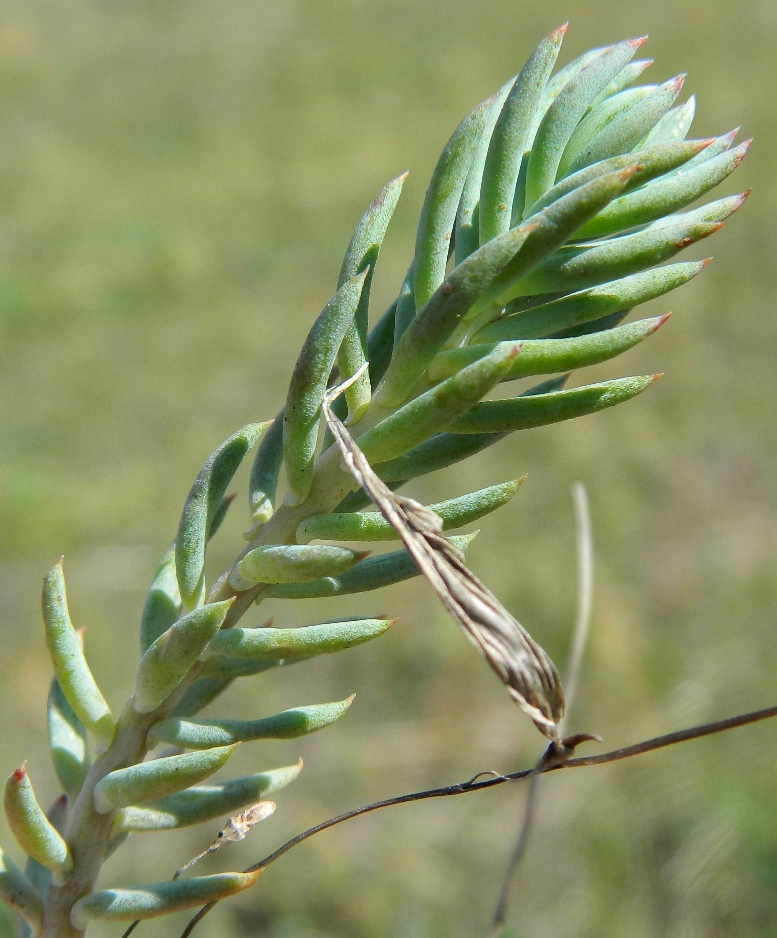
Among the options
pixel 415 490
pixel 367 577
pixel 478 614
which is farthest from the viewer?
pixel 415 490

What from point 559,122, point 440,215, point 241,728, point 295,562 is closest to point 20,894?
point 241,728

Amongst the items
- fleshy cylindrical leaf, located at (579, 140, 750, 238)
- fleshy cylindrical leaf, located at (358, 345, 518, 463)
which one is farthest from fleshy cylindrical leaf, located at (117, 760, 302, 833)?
fleshy cylindrical leaf, located at (579, 140, 750, 238)

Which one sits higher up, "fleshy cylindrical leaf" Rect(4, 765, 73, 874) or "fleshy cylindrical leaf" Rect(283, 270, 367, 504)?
"fleshy cylindrical leaf" Rect(283, 270, 367, 504)

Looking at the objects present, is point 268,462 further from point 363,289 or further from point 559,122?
point 559,122

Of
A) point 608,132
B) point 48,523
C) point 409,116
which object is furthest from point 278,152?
point 608,132

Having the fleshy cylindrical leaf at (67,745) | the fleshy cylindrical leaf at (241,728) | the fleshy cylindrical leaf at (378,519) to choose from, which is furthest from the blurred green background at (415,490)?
the fleshy cylindrical leaf at (378,519)

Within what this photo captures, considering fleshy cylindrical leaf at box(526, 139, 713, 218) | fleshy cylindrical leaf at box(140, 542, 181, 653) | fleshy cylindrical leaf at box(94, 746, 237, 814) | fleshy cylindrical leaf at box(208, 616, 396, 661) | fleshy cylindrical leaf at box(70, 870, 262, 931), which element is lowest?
fleshy cylindrical leaf at box(70, 870, 262, 931)

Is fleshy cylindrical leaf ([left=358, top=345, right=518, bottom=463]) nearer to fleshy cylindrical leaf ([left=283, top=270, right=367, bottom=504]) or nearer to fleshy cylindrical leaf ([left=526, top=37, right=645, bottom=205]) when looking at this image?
fleshy cylindrical leaf ([left=283, top=270, right=367, bottom=504])
